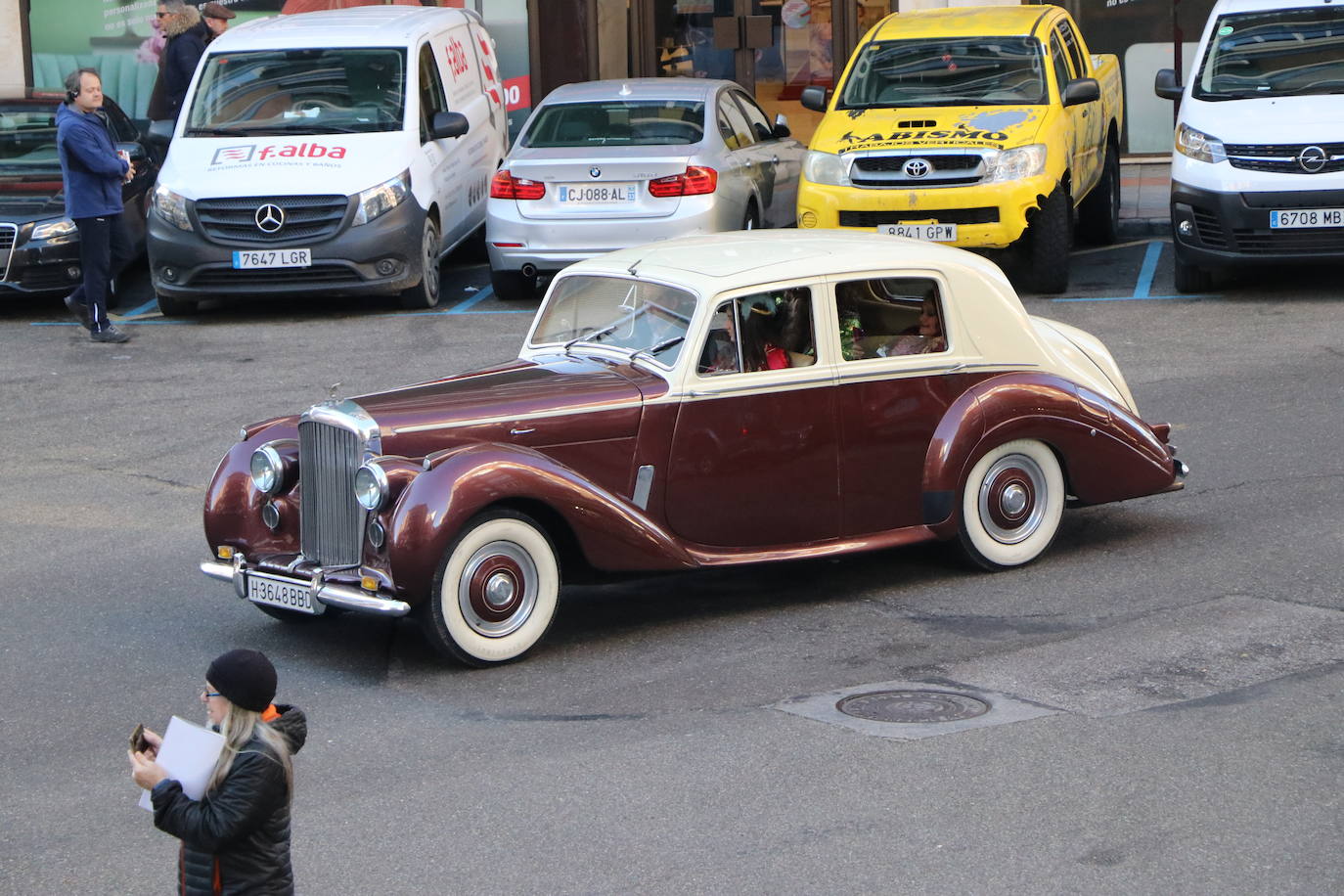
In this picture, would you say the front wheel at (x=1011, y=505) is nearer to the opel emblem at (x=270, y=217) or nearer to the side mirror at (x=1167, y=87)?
the side mirror at (x=1167, y=87)

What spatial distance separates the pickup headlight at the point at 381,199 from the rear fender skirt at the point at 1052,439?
23.4 feet

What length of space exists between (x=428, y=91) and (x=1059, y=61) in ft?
16.6

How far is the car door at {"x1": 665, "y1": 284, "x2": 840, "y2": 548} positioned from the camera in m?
7.52

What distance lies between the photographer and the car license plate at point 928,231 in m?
13.6

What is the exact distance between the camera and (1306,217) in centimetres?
1320

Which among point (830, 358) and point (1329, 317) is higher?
point (830, 358)

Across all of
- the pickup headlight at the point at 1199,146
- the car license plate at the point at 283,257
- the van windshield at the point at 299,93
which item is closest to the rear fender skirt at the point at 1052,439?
the pickup headlight at the point at 1199,146

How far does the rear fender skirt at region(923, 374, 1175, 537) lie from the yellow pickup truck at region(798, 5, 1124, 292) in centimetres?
532

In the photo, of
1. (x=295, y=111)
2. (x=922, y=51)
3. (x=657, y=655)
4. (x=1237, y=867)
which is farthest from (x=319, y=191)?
(x=1237, y=867)

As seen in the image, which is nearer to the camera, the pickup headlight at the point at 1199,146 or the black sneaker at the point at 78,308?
the pickup headlight at the point at 1199,146

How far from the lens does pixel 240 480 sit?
295 inches

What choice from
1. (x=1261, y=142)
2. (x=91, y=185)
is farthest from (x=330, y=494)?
(x=1261, y=142)

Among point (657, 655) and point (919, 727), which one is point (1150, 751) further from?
point (657, 655)

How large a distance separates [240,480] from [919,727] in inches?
116
